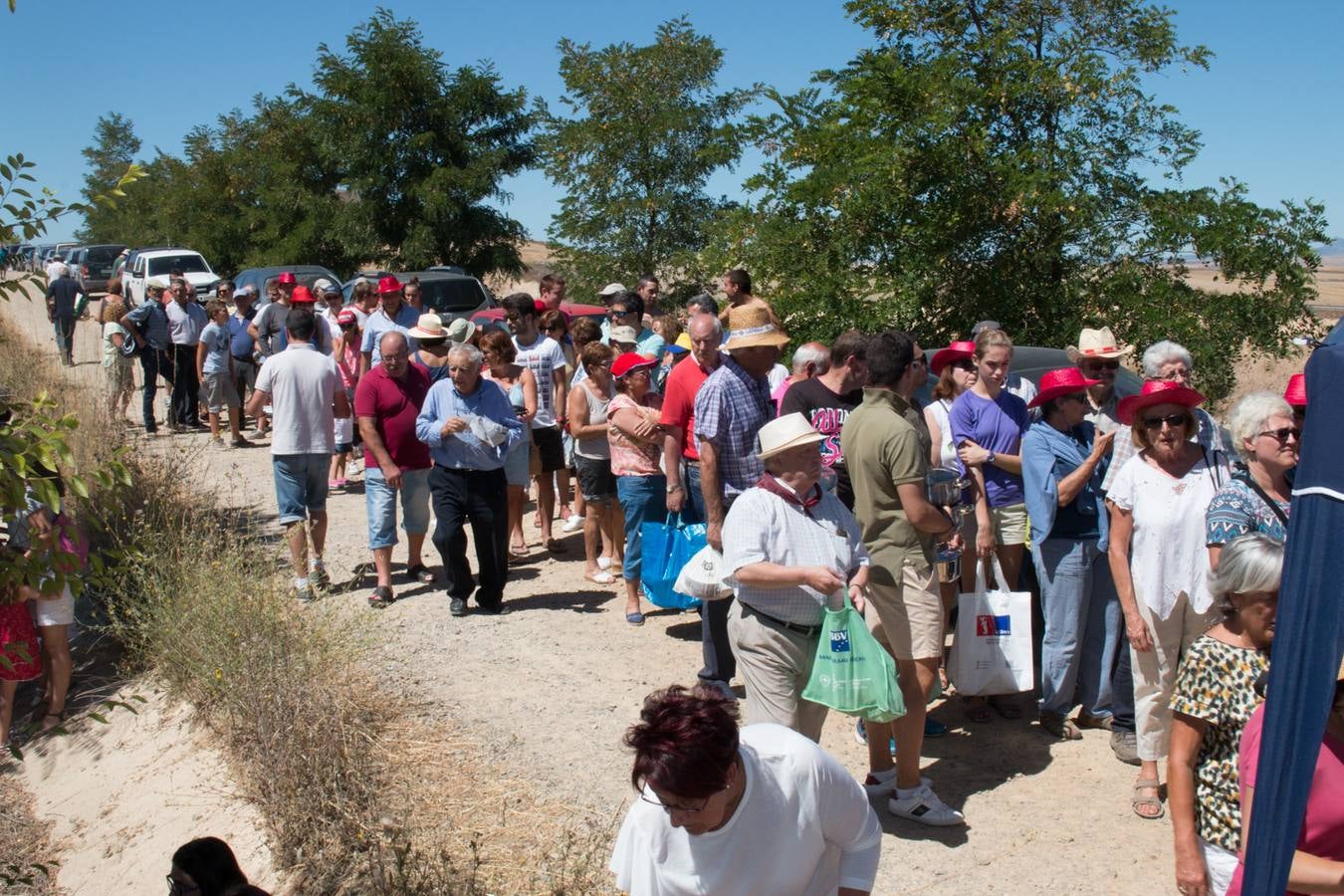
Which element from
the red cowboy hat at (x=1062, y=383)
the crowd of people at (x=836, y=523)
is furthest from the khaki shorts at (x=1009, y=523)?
the red cowboy hat at (x=1062, y=383)

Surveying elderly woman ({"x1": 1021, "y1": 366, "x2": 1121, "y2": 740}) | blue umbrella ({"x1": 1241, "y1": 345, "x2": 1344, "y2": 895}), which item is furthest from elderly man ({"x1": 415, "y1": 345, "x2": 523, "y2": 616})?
blue umbrella ({"x1": 1241, "y1": 345, "x2": 1344, "y2": 895})

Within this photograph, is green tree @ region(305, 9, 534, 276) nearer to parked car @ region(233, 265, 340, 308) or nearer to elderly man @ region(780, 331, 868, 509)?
parked car @ region(233, 265, 340, 308)

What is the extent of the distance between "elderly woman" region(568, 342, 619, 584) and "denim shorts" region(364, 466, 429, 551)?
1094 mm

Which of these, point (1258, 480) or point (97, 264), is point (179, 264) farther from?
point (1258, 480)

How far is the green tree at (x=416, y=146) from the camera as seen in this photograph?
26.0 meters

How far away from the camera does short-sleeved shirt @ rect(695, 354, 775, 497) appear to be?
568 centimetres

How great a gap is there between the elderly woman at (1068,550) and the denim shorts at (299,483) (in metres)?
4.76

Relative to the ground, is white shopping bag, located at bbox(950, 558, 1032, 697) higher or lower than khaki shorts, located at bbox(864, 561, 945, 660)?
lower

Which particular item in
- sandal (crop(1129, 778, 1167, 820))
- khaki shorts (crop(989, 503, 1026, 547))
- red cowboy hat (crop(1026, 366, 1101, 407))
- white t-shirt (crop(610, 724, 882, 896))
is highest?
red cowboy hat (crop(1026, 366, 1101, 407))

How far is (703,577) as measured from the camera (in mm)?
5621

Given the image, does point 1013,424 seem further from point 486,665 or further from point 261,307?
point 261,307

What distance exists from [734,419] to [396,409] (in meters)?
3.11

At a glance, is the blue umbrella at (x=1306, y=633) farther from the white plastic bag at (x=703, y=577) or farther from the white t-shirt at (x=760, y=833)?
the white plastic bag at (x=703, y=577)

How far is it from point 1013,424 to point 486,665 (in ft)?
11.0
